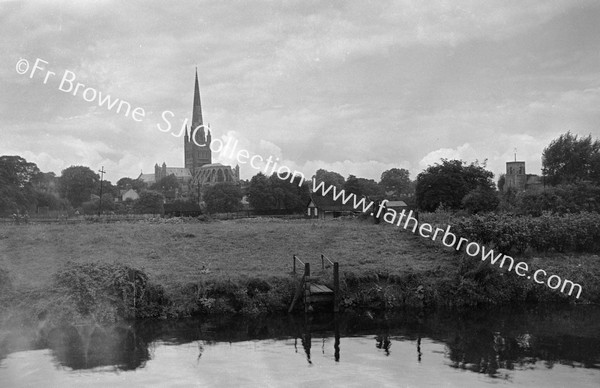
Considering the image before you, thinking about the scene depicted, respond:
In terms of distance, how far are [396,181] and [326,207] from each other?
270 ft

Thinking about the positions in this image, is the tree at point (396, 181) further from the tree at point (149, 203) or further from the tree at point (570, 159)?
the tree at point (570, 159)

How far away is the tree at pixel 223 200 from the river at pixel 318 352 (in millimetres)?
67936

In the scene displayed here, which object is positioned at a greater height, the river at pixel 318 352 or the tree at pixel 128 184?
the tree at pixel 128 184

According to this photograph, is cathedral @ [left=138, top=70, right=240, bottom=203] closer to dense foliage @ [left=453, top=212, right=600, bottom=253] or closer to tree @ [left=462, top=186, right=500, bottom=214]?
tree @ [left=462, top=186, right=500, bottom=214]

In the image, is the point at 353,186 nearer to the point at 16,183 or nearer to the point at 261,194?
the point at 261,194

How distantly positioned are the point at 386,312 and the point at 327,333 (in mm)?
4188

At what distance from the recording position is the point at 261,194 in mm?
78625

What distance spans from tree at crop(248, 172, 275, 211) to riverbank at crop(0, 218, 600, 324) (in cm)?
4462

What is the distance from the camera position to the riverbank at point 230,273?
1995 cm

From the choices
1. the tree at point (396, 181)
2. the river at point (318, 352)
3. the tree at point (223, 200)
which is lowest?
the river at point (318, 352)

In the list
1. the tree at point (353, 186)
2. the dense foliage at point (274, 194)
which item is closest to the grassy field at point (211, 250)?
the dense foliage at point (274, 194)

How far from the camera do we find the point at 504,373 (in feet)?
A: 46.7

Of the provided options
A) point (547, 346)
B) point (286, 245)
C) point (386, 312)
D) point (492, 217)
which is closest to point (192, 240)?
point (286, 245)

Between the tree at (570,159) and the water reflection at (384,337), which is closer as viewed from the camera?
the water reflection at (384,337)
